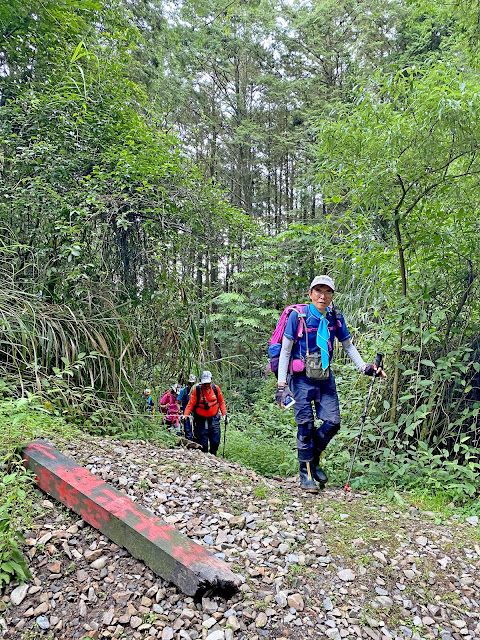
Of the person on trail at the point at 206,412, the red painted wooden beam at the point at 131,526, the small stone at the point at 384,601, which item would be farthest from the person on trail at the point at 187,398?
the small stone at the point at 384,601

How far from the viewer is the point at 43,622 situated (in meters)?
1.98

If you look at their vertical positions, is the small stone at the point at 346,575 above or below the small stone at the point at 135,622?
below

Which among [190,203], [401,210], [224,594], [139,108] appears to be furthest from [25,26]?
[224,594]

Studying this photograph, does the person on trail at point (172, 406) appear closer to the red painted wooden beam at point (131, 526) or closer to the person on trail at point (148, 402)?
the person on trail at point (148, 402)

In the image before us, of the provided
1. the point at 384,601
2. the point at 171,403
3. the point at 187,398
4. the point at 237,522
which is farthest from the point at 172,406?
the point at 384,601

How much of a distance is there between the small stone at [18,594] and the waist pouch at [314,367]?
2.66 metres

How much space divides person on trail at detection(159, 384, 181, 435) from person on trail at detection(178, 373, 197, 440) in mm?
131

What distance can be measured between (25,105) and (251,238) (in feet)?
14.2

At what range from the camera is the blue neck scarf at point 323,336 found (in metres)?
3.84

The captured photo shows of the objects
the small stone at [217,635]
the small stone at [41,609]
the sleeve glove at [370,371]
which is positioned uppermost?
the sleeve glove at [370,371]

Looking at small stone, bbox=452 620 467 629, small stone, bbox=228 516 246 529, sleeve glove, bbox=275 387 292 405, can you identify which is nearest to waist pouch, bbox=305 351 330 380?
sleeve glove, bbox=275 387 292 405

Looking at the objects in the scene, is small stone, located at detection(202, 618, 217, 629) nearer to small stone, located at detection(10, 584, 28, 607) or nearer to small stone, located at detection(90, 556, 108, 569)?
small stone, located at detection(90, 556, 108, 569)

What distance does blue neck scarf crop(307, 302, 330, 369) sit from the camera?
3.84m

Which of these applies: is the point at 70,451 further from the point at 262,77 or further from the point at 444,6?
the point at 262,77
